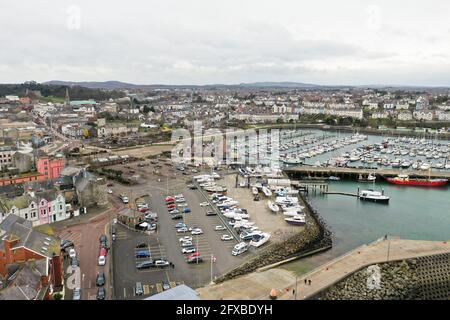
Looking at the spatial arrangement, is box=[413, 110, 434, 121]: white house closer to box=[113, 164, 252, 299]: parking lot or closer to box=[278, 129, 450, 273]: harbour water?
box=[278, 129, 450, 273]: harbour water

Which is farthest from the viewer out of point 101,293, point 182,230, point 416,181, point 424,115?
point 424,115

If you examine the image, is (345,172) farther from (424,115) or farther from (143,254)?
(424,115)

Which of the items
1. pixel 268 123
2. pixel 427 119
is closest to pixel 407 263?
pixel 268 123

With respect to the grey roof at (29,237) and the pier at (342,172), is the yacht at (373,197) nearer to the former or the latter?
the pier at (342,172)

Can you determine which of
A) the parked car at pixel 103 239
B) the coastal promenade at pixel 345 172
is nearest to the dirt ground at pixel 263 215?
the parked car at pixel 103 239

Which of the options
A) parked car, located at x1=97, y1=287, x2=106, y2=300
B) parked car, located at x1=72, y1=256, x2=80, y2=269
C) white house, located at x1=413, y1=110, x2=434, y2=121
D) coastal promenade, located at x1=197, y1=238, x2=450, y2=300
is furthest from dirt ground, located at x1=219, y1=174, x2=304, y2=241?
white house, located at x1=413, y1=110, x2=434, y2=121

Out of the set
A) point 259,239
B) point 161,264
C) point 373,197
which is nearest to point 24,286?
point 161,264
